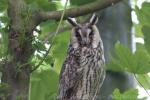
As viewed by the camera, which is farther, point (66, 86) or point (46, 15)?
point (66, 86)

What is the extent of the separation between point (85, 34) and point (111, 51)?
0.42ft

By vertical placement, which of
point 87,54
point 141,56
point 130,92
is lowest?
point 130,92

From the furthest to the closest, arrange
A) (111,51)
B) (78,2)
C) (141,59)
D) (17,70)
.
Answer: (111,51)
(78,2)
(141,59)
(17,70)

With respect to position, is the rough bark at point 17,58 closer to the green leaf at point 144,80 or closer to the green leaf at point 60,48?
the green leaf at point 60,48

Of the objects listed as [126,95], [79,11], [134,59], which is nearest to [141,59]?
[134,59]

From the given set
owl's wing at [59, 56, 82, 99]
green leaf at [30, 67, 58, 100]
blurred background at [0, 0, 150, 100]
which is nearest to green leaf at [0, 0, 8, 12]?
blurred background at [0, 0, 150, 100]

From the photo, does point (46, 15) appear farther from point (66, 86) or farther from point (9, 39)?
point (66, 86)

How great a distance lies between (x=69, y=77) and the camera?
1684 mm

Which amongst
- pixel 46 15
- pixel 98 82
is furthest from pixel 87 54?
pixel 46 15

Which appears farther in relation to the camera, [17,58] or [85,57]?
[85,57]

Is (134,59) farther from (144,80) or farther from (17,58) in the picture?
(17,58)

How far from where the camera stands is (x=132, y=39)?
1709 mm

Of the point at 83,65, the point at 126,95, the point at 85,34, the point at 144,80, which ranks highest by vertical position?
the point at 85,34

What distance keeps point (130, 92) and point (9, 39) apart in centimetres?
38
